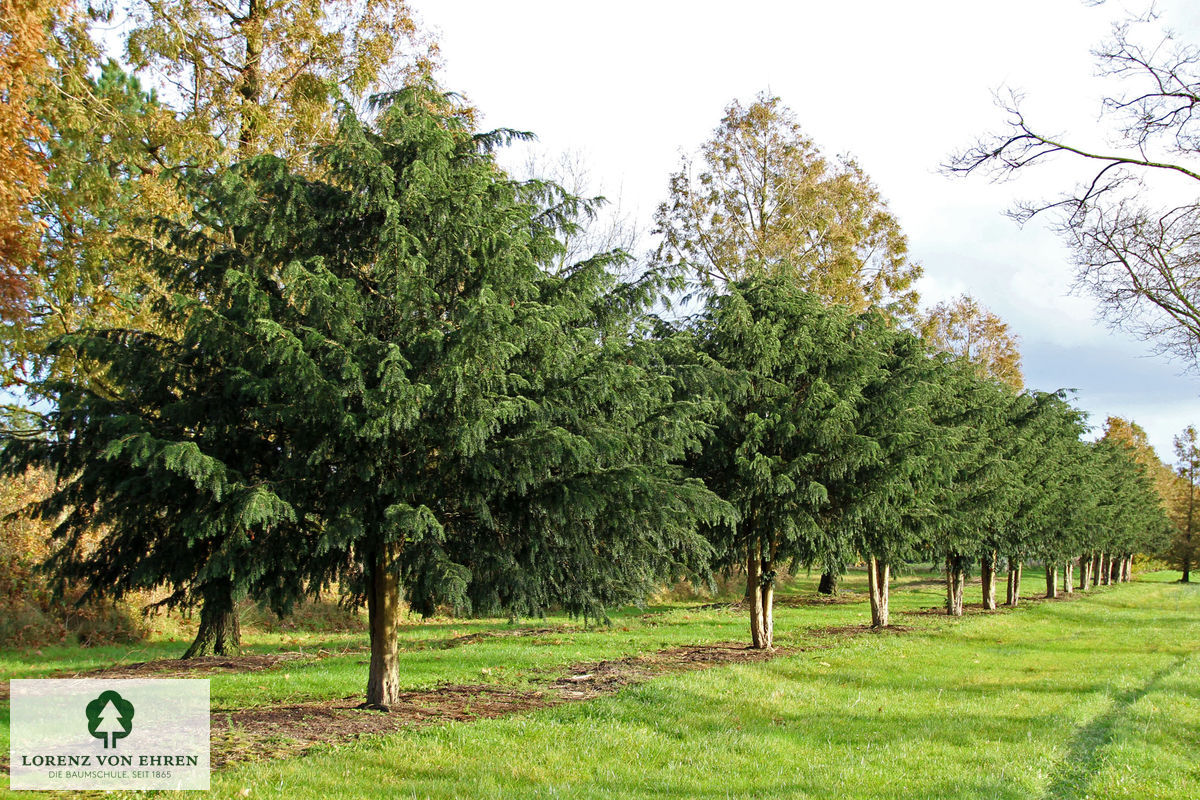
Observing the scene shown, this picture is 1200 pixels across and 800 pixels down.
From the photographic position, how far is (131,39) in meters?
14.6

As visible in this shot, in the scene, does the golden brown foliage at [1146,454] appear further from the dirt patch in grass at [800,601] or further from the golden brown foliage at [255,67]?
the golden brown foliage at [255,67]

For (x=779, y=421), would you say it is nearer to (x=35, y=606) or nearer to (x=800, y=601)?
(x=35, y=606)

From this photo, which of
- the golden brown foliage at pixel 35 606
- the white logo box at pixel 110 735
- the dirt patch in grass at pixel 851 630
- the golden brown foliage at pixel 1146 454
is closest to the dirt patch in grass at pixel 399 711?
the white logo box at pixel 110 735

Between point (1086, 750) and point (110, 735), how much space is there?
938 centimetres

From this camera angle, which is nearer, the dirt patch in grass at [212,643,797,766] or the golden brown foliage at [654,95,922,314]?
the dirt patch in grass at [212,643,797,766]

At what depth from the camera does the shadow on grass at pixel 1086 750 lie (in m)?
6.45

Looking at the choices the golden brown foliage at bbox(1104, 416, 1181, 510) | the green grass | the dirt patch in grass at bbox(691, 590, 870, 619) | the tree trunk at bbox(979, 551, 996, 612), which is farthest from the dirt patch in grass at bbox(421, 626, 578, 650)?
the golden brown foliage at bbox(1104, 416, 1181, 510)

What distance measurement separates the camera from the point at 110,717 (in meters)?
8.12

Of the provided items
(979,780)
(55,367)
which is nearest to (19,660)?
(55,367)

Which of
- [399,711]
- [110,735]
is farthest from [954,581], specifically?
[110,735]

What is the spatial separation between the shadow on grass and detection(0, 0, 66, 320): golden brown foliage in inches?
478

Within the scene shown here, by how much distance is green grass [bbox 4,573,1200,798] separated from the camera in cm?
616

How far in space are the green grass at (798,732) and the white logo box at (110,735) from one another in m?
0.52

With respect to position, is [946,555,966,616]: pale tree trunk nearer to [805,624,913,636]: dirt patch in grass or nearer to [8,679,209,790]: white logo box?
[805,624,913,636]: dirt patch in grass
